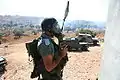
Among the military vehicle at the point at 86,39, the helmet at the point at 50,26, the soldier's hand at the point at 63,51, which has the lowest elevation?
the military vehicle at the point at 86,39

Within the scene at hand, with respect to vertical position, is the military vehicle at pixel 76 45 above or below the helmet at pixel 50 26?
below

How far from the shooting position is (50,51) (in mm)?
2971

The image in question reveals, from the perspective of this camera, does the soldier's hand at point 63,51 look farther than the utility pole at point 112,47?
Yes

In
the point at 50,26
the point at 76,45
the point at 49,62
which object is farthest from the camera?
the point at 76,45

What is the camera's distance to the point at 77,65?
12805 millimetres

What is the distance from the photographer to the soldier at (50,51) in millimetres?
2969

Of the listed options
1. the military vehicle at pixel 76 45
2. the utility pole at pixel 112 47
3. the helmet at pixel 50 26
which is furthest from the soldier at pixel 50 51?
the military vehicle at pixel 76 45

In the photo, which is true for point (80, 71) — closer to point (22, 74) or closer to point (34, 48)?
point (22, 74)

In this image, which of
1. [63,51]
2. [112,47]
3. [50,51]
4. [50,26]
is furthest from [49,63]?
[112,47]

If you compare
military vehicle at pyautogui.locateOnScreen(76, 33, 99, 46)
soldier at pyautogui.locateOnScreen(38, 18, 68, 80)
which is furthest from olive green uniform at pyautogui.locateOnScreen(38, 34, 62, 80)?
military vehicle at pyautogui.locateOnScreen(76, 33, 99, 46)

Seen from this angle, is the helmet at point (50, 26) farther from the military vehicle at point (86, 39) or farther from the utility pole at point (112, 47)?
the military vehicle at point (86, 39)

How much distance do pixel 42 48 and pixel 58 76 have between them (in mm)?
485

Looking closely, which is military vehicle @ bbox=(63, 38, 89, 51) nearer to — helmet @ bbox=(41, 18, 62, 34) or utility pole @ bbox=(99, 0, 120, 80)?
helmet @ bbox=(41, 18, 62, 34)

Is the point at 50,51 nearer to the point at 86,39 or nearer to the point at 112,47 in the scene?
the point at 112,47
